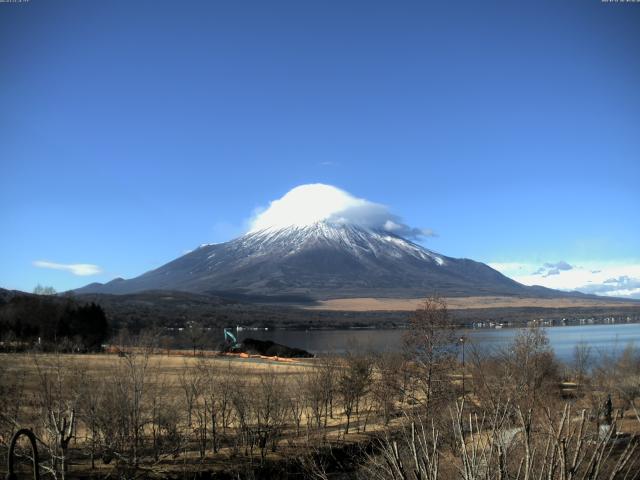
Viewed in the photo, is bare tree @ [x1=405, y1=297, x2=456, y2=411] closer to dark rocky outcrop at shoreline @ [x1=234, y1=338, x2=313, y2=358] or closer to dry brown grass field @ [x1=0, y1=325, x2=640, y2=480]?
dry brown grass field @ [x1=0, y1=325, x2=640, y2=480]

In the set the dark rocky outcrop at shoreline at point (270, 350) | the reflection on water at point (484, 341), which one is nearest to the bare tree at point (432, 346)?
the reflection on water at point (484, 341)

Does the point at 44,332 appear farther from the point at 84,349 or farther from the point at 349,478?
the point at 349,478

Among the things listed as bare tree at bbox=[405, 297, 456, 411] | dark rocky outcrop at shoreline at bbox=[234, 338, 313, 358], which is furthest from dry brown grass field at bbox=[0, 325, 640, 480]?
dark rocky outcrop at shoreline at bbox=[234, 338, 313, 358]

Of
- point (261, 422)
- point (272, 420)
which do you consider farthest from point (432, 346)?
point (261, 422)

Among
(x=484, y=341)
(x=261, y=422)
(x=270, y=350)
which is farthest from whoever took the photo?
(x=484, y=341)

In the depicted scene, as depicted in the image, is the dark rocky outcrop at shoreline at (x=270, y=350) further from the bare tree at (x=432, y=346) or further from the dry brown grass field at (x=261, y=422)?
the bare tree at (x=432, y=346)

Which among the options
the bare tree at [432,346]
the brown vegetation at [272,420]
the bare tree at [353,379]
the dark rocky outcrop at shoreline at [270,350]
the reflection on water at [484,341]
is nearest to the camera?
the brown vegetation at [272,420]

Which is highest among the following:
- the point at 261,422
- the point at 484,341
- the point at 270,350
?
the point at 261,422

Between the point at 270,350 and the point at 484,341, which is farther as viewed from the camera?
the point at 484,341

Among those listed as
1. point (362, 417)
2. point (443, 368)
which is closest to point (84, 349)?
point (362, 417)

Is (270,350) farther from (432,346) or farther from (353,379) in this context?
(432,346)

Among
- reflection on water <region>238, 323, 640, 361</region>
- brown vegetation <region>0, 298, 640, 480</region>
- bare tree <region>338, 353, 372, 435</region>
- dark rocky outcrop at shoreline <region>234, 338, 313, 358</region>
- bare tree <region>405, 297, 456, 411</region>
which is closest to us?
brown vegetation <region>0, 298, 640, 480</region>

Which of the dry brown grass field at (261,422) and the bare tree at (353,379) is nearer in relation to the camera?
the dry brown grass field at (261,422)

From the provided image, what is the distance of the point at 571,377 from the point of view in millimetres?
43875
